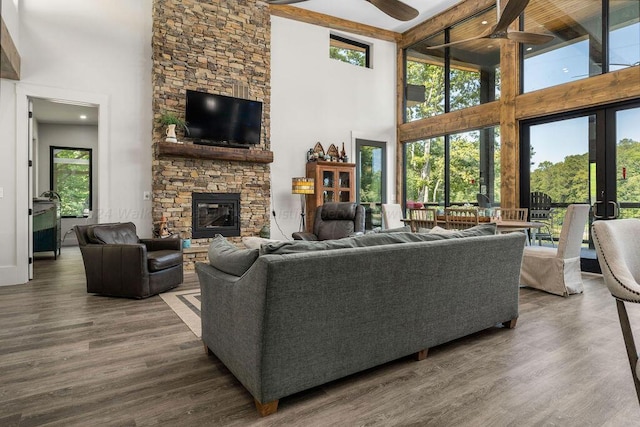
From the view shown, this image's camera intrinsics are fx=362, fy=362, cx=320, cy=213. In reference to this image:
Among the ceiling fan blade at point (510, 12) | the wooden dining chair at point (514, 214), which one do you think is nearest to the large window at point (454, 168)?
the wooden dining chair at point (514, 214)

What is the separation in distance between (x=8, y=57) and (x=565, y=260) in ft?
20.6

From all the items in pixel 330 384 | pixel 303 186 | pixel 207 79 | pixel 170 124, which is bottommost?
pixel 330 384

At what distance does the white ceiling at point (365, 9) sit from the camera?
21.3 ft

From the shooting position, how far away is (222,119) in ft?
18.5

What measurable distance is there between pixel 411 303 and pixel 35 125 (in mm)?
9234

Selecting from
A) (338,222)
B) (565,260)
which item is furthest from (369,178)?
(565,260)

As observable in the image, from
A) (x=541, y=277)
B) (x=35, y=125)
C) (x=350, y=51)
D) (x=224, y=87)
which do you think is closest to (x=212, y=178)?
(x=224, y=87)

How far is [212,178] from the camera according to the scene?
223 inches

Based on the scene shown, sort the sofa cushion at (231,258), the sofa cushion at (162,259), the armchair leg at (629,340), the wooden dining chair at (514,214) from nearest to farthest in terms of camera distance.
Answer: the armchair leg at (629,340)
the sofa cushion at (231,258)
the sofa cushion at (162,259)
the wooden dining chair at (514,214)

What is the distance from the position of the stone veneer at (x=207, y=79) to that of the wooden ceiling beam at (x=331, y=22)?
1.74ft

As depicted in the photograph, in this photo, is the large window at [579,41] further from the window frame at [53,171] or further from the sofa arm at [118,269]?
the window frame at [53,171]

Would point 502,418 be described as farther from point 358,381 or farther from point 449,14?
point 449,14

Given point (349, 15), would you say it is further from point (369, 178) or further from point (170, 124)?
point (170, 124)

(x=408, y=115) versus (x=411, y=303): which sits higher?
(x=408, y=115)
